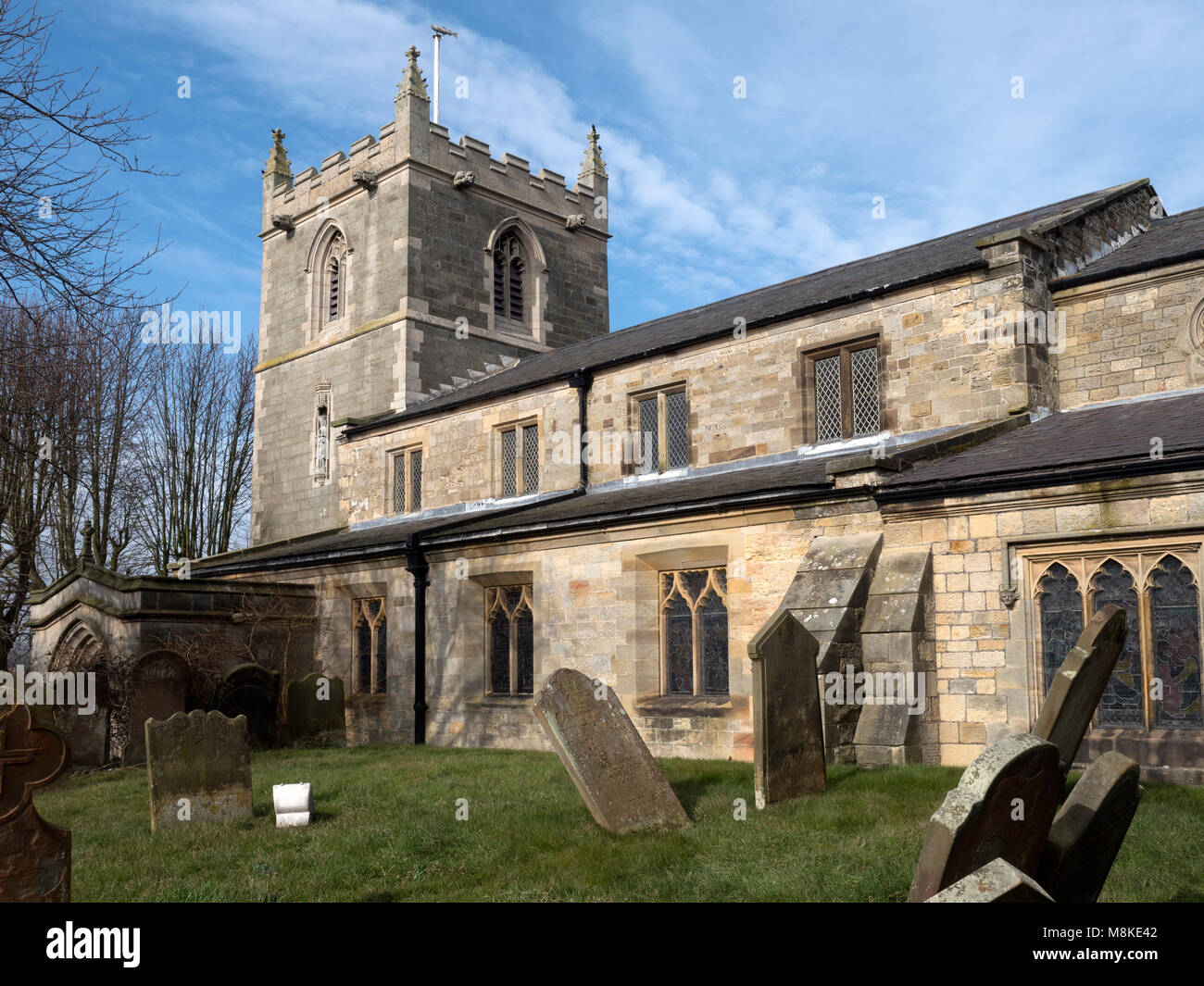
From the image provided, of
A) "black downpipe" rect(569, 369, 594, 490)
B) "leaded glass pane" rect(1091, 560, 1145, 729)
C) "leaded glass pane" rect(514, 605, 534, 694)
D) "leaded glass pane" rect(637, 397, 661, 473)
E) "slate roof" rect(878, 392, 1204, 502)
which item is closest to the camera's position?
"slate roof" rect(878, 392, 1204, 502)

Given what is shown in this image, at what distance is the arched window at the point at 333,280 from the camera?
3016 centimetres

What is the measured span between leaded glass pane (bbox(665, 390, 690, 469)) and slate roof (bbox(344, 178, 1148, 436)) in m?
0.90

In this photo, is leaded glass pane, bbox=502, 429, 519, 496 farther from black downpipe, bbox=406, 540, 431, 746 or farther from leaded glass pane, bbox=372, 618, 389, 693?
leaded glass pane, bbox=372, 618, 389, 693

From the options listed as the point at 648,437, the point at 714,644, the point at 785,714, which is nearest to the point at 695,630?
the point at 714,644

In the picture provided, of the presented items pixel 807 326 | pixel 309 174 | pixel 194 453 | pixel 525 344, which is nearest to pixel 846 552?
pixel 807 326

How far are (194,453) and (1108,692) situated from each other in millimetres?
31991

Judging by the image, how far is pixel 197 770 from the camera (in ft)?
31.6

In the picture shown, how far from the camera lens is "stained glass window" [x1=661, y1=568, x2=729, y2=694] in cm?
1409

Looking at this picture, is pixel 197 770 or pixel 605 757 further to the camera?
pixel 197 770

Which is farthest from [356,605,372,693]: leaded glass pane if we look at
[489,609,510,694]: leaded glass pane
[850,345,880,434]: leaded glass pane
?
[850,345,880,434]: leaded glass pane

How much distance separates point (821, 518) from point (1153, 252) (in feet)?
21.2

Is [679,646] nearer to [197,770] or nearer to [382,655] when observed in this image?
[197,770]

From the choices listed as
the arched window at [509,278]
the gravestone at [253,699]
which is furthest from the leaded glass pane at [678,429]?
the arched window at [509,278]

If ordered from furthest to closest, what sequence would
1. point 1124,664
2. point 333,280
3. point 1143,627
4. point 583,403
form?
1. point 333,280
2. point 583,403
3. point 1124,664
4. point 1143,627
